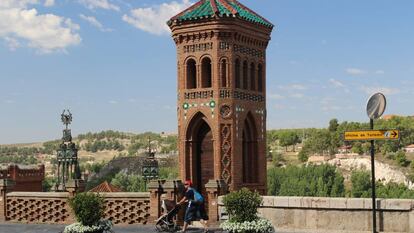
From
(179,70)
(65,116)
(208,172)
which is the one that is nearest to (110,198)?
(208,172)

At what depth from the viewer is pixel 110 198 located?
18.6 meters

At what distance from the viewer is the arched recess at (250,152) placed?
A: 23188 mm

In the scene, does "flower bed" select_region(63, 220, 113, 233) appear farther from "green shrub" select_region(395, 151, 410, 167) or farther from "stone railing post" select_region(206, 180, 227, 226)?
"green shrub" select_region(395, 151, 410, 167)

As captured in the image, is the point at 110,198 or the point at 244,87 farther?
the point at 244,87

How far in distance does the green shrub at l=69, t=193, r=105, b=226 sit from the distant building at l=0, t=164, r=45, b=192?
30.1m

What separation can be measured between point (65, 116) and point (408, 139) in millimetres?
143397

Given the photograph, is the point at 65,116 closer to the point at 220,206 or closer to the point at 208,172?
the point at 208,172

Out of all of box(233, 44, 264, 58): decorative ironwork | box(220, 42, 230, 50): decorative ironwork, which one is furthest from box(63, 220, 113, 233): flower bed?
box(233, 44, 264, 58): decorative ironwork

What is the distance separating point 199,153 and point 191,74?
3304 mm

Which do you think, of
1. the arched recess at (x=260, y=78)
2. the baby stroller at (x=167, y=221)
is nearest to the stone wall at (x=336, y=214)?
the baby stroller at (x=167, y=221)

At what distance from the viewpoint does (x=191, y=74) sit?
22.9 metres

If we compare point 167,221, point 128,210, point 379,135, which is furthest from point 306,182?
point 379,135

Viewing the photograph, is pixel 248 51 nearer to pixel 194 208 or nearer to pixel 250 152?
pixel 250 152

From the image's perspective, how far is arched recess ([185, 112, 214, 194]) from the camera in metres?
22.6
